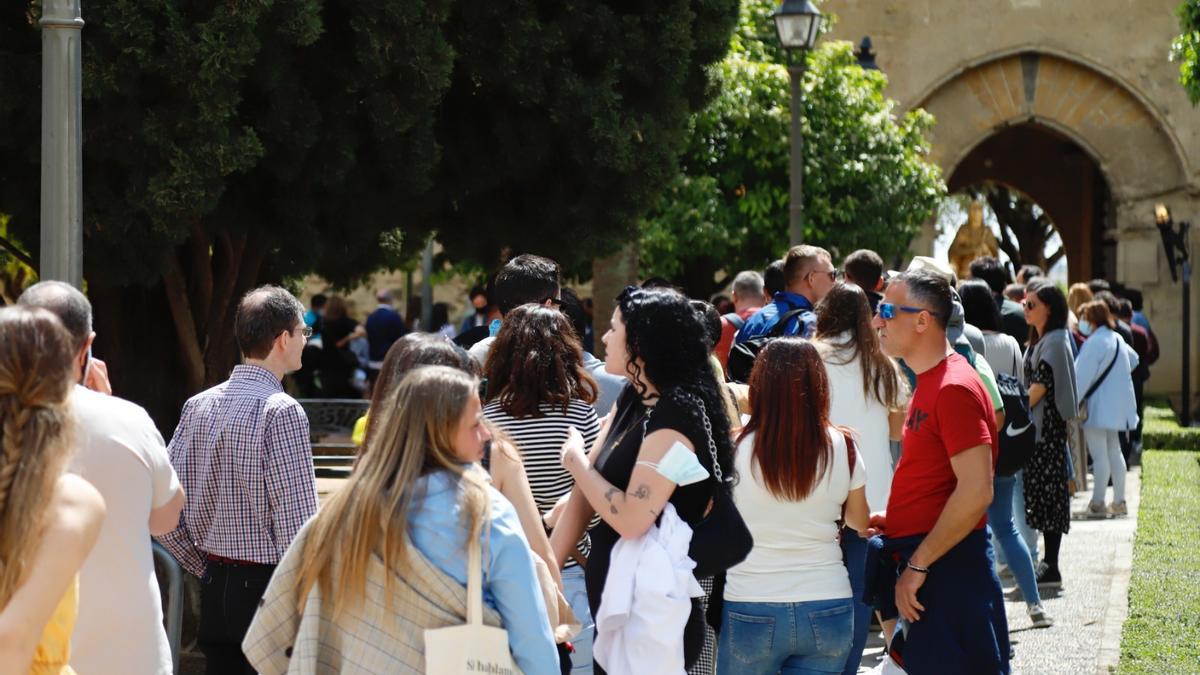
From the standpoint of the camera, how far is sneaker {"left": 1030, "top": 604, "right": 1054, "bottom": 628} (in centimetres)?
885

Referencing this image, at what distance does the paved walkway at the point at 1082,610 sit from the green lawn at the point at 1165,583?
4.6 inches

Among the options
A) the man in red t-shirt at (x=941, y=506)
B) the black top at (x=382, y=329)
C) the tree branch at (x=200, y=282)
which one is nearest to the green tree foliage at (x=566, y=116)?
the tree branch at (x=200, y=282)

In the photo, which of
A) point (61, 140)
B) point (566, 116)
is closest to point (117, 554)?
point (61, 140)

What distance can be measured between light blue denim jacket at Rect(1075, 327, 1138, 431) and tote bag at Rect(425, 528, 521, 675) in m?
9.88

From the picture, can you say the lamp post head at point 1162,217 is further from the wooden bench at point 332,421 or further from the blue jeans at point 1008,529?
the blue jeans at point 1008,529

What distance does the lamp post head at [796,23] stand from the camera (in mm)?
13484

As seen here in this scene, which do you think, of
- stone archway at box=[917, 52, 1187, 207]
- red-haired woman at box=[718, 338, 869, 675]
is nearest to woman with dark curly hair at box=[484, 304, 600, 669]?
red-haired woman at box=[718, 338, 869, 675]

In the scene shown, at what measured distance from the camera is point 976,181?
3816 cm

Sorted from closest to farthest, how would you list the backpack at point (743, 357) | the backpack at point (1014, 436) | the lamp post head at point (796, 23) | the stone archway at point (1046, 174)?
the backpack at point (1014, 436) < the backpack at point (743, 357) < the lamp post head at point (796, 23) < the stone archway at point (1046, 174)

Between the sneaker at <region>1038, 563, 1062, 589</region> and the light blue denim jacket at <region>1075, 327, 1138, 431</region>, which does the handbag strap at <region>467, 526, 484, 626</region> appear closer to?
the sneaker at <region>1038, 563, 1062, 589</region>

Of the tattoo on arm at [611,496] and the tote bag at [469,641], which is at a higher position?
the tattoo on arm at [611,496]

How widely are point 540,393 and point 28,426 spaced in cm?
237

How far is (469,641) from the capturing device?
362 cm

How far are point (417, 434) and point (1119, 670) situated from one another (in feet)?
16.3
